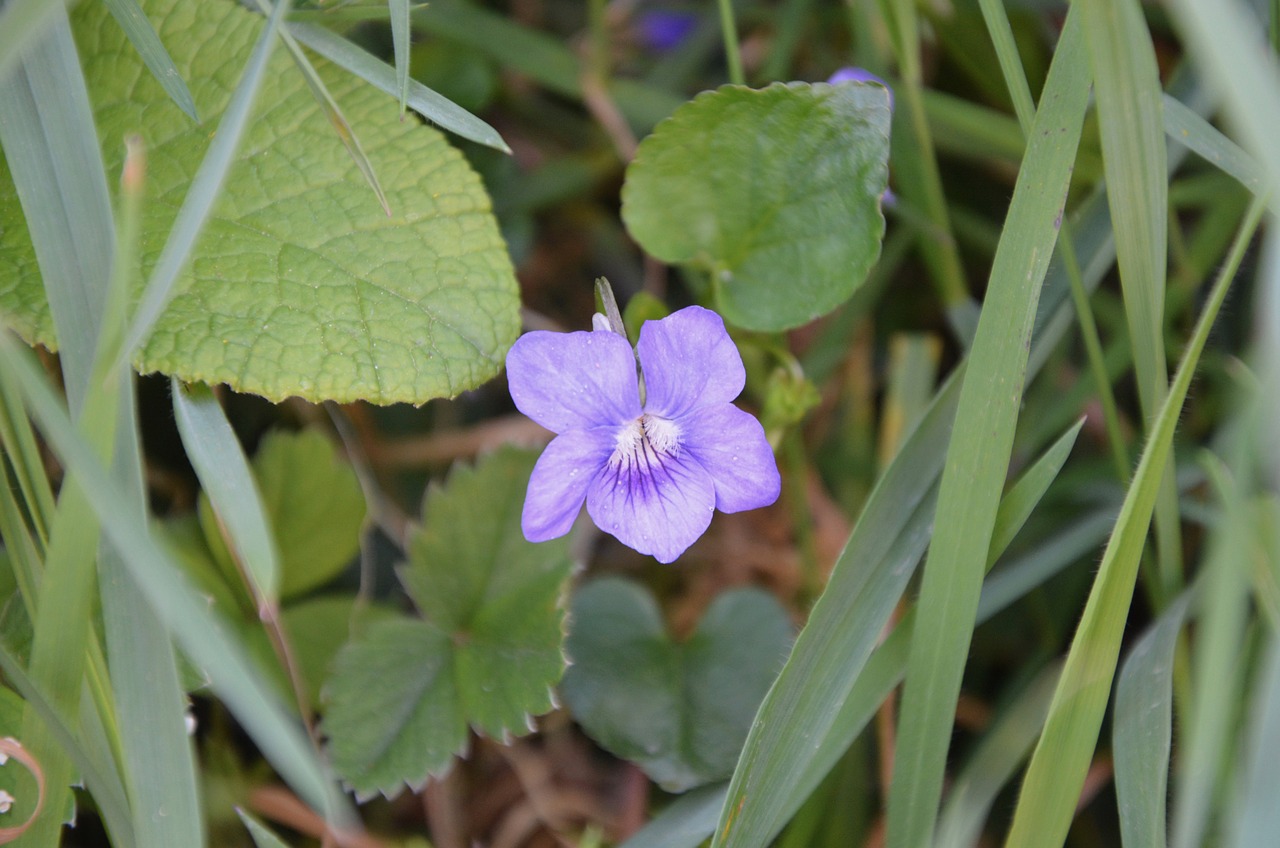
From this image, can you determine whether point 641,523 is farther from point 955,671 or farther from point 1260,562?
point 1260,562

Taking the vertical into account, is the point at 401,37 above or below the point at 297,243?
above

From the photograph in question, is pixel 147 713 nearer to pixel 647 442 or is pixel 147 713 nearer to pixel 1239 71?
pixel 647 442

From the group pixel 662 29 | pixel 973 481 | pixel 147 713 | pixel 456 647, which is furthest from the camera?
pixel 662 29

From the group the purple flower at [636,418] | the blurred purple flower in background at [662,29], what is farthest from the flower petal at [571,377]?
the blurred purple flower in background at [662,29]

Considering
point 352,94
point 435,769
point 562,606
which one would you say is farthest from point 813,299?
point 435,769

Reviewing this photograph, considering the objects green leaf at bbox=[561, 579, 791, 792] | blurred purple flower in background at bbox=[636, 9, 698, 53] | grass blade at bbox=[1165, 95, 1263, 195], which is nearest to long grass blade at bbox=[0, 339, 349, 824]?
green leaf at bbox=[561, 579, 791, 792]

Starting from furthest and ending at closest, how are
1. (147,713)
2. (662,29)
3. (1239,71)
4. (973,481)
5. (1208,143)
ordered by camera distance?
1. (662,29)
2. (1208,143)
3. (973,481)
4. (147,713)
5. (1239,71)

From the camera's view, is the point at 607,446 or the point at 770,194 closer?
the point at 607,446

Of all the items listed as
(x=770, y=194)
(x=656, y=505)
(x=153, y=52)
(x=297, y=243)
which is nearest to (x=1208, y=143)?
(x=770, y=194)
